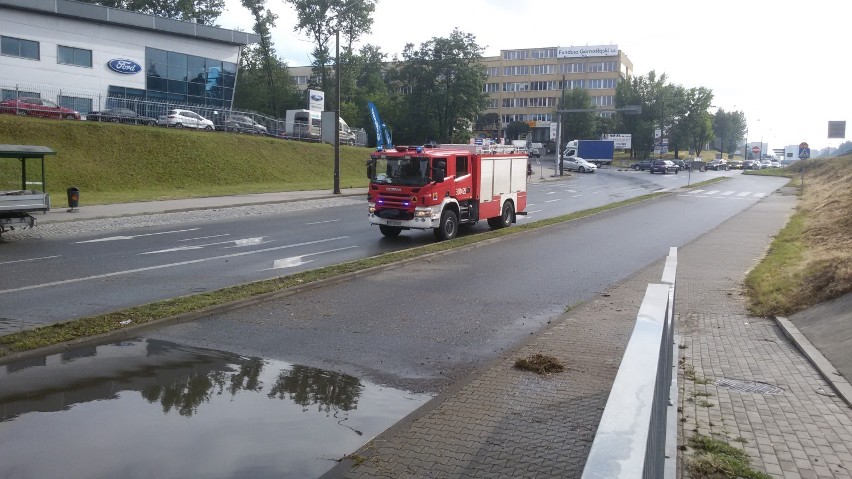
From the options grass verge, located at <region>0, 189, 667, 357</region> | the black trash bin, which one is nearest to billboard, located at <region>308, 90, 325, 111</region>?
the black trash bin

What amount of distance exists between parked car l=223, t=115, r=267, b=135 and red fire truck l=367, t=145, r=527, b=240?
33.8 m

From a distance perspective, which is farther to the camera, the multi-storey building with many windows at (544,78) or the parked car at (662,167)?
the multi-storey building with many windows at (544,78)

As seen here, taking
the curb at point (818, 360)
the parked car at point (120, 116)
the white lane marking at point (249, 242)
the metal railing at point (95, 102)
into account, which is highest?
the metal railing at point (95, 102)

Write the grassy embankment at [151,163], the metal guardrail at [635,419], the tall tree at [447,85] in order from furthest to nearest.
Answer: the tall tree at [447,85]
the grassy embankment at [151,163]
the metal guardrail at [635,419]

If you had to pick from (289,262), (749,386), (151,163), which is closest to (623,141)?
(151,163)

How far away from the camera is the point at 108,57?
49938 mm

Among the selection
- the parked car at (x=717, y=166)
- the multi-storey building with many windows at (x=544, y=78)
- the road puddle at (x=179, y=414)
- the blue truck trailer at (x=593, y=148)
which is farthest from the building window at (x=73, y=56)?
the multi-storey building with many windows at (x=544, y=78)

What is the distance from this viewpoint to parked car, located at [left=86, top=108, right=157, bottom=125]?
1660 inches

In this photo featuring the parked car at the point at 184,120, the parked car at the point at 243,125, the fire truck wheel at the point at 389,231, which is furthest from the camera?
the parked car at the point at 243,125

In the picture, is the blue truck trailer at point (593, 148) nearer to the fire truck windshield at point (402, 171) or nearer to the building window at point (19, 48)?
the building window at point (19, 48)

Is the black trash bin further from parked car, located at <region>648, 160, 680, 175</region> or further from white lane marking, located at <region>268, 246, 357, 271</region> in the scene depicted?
parked car, located at <region>648, 160, 680, 175</region>

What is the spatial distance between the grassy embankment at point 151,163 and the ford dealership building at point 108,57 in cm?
547

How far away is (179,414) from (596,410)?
3.65m

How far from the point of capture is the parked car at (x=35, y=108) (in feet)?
127
